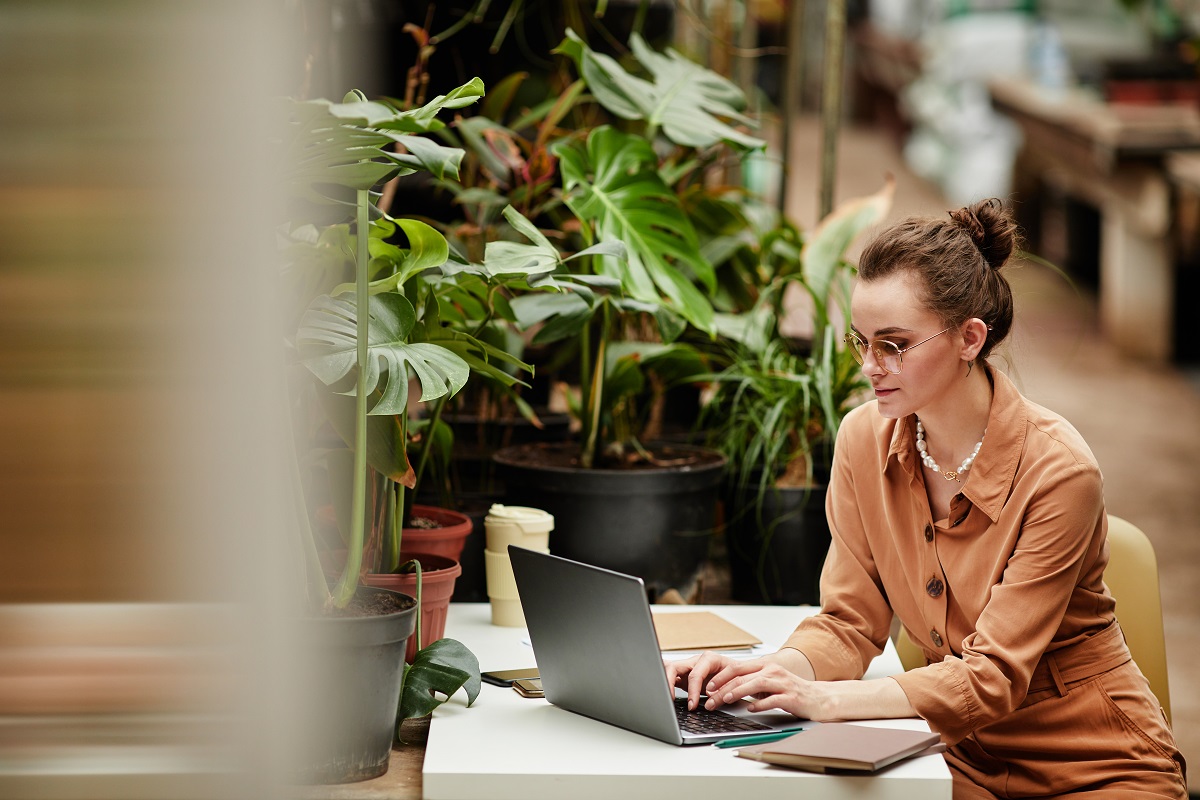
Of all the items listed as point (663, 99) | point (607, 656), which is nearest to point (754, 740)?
point (607, 656)

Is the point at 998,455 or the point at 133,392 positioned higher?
the point at 133,392

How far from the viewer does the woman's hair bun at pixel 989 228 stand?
162 cm

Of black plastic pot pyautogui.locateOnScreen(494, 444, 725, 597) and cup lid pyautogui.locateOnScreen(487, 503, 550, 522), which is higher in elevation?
cup lid pyautogui.locateOnScreen(487, 503, 550, 522)

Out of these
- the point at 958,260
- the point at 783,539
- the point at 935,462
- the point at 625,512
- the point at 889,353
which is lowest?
the point at 783,539

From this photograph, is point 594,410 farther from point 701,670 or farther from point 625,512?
point 701,670

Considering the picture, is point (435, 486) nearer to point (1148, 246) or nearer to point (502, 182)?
point (502, 182)

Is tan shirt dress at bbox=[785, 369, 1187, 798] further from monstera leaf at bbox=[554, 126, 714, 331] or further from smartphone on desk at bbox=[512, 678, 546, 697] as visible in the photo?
monstera leaf at bbox=[554, 126, 714, 331]

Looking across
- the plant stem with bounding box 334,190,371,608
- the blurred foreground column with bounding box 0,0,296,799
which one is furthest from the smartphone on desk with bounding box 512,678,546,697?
the blurred foreground column with bounding box 0,0,296,799

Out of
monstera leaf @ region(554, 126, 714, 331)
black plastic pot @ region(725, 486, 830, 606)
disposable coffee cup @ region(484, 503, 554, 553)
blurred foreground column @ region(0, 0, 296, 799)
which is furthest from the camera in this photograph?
black plastic pot @ region(725, 486, 830, 606)

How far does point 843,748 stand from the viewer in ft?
4.24

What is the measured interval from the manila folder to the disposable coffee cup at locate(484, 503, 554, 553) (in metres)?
0.66

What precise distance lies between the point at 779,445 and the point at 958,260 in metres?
0.80

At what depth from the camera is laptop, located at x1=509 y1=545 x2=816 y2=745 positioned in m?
1.33

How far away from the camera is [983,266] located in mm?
1615
